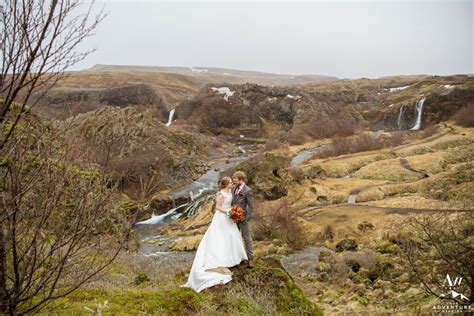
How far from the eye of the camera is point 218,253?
7926mm

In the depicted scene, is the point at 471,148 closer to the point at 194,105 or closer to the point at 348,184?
the point at 348,184

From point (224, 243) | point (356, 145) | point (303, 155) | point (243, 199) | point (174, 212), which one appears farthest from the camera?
point (303, 155)

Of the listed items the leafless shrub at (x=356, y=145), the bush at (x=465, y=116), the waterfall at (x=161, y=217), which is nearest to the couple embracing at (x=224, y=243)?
the waterfall at (x=161, y=217)

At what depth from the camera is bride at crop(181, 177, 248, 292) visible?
7.54 meters

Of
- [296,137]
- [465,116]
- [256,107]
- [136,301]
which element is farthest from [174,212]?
[256,107]

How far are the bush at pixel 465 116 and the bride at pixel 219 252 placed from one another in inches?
2058

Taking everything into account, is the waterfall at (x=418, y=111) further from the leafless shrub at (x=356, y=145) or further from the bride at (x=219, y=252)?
the bride at (x=219, y=252)

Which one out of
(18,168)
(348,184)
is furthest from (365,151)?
(18,168)

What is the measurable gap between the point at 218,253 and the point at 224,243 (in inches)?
10.5

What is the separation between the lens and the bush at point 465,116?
49328mm

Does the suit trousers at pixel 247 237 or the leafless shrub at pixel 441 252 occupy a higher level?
the suit trousers at pixel 247 237

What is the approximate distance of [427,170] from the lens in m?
33.5

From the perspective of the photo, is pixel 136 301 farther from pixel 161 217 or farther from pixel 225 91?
pixel 225 91

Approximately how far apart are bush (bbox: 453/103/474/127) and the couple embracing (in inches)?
2047
